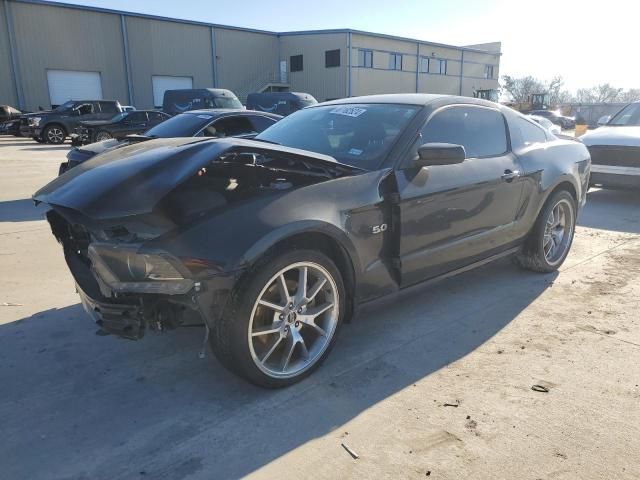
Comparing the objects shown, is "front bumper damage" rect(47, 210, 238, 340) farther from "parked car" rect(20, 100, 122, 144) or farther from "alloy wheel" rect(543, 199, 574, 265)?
"parked car" rect(20, 100, 122, 144)

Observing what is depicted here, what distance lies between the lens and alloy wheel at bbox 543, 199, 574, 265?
4869 mm

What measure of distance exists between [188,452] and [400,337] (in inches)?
66.6

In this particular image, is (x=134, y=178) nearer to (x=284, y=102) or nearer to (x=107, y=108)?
(x=284, y=102)

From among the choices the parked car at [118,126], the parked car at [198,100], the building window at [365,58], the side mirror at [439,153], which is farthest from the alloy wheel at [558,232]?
the building window at [365,58]

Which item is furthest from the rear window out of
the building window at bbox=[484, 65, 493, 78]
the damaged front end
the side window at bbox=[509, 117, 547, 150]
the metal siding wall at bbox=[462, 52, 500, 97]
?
the building window at bbox=[484, 65, 493, 78]

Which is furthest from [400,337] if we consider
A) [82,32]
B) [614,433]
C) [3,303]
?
[82,32]

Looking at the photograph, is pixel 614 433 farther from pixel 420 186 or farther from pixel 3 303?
pixel 3 303

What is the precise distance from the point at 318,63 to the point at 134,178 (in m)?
43.5

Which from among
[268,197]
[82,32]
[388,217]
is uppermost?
[82,32]

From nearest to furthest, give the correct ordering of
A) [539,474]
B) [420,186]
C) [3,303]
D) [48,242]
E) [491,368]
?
[539,474], [491,368], [420,186], [3,303], [48,242]

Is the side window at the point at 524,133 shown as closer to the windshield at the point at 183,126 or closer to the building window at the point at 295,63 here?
the windshield at the point at 183,126

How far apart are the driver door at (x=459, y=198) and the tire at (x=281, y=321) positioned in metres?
0.64

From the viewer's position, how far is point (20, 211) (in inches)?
296

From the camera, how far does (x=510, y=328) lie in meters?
3.73
